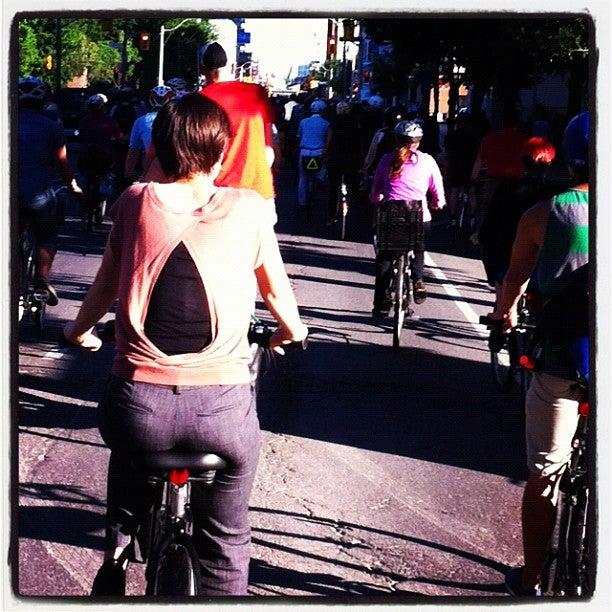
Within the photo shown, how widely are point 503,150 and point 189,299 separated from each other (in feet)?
30.3

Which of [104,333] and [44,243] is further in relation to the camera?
[44,243]

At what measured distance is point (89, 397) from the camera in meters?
8.89

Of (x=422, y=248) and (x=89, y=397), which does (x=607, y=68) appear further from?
(x=422, y=248)

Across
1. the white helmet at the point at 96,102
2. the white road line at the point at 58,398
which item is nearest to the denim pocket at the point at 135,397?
the white road line at the point at 58,398

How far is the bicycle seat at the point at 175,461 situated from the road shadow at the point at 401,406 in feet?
11.8

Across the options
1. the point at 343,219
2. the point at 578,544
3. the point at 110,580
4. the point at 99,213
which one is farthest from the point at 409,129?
the point at 99,213

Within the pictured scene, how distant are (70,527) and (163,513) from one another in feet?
7.60

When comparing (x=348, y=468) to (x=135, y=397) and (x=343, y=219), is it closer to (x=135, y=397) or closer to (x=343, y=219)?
(x=135, y=397)

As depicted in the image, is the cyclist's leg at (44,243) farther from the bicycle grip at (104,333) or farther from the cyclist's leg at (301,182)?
the cyclist's leg at (301,182)

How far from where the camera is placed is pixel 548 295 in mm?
4633

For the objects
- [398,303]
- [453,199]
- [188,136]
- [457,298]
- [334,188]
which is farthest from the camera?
[453,199]

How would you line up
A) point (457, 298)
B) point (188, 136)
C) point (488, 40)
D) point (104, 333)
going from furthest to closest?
point (457, 298) → point (488, 40) → point (104, 333) → point (188, 136)

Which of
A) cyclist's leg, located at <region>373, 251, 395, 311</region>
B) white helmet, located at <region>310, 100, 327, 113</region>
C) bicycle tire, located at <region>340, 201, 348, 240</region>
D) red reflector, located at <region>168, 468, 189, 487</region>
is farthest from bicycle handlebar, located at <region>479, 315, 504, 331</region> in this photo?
white helmet, located at <region>310, 100, 327, 113</region>

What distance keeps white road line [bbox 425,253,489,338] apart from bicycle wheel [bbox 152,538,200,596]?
6743mm
